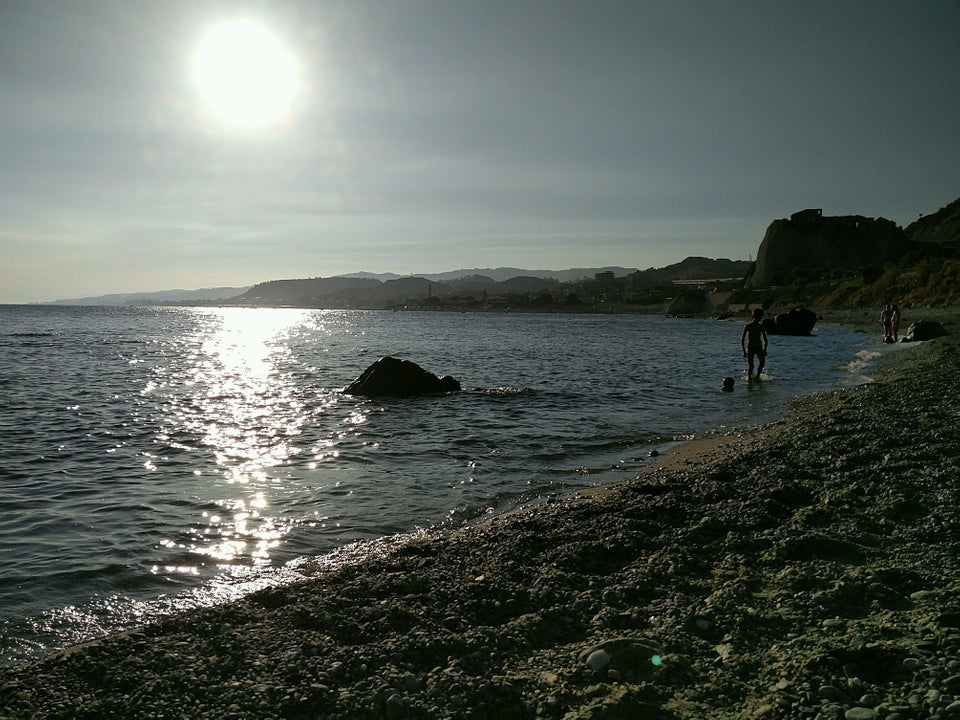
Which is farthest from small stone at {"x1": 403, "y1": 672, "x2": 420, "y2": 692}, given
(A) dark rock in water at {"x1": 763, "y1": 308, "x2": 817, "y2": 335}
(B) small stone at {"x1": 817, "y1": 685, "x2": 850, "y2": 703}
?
(A) dark rock in water at {"x1": 763, "y1": 308, "x2": 817, "y2": 335}

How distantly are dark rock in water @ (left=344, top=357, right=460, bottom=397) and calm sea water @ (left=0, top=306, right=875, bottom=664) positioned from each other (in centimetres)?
91

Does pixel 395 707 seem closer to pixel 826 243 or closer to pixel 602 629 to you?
pixel 602 629

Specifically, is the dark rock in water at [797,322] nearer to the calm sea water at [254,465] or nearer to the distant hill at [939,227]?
the calm sea water at [254,465]

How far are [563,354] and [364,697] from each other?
3807cm

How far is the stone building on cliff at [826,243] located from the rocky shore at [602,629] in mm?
164458

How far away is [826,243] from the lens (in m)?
157

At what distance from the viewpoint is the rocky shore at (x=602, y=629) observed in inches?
139

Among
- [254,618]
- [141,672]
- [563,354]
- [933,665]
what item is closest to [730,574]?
[933,665]

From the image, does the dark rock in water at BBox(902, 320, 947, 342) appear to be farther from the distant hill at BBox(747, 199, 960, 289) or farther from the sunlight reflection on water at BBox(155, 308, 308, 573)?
the distant hill at BBox(747, 199, 960, 289)

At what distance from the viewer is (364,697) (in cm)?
376

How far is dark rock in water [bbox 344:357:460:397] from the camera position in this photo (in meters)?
21.3

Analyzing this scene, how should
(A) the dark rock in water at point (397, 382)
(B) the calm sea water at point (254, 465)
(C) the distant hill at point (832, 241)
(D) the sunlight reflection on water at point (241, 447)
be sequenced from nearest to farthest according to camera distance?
(B) the calm sea water at point (254, 465) → (D) the sunlight reflection on water at point (241, 447) → (A) the dark rock in water at point (397, 382) → (C) the distant hill at point (832, 241)

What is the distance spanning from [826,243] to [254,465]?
585 ft

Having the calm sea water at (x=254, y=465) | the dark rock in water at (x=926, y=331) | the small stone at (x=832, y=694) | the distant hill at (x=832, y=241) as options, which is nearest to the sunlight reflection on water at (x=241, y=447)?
the calm sea water at (x=254, y=465)
